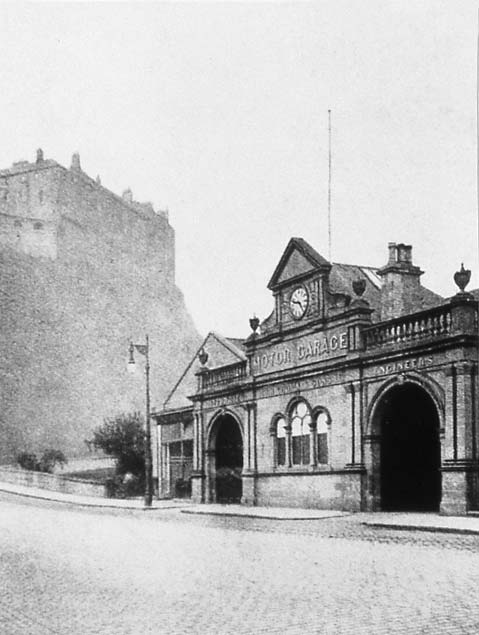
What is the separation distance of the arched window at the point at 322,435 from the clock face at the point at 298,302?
310cm

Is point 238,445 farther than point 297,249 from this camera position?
Yes

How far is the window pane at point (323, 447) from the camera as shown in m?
24.8

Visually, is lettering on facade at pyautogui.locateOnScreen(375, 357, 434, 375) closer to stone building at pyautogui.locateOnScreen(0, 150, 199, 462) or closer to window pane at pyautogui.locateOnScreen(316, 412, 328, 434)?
window pane at pyautogui.locateOnScreen(316, 412, 328, 434)

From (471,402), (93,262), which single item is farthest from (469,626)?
(93,262)

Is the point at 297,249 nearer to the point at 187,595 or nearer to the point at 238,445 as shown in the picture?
the point at 238,445

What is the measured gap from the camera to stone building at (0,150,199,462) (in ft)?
247

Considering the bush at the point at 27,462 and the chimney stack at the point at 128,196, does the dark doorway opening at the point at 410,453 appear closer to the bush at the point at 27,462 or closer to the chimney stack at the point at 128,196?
the bush at the point at 27,462

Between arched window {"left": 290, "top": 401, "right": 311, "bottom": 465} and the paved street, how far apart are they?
772cm

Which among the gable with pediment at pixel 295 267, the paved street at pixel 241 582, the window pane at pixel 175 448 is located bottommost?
the paved street at pixel 241 582

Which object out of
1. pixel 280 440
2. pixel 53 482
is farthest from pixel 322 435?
pixel 53 482

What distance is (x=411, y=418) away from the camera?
2341cm

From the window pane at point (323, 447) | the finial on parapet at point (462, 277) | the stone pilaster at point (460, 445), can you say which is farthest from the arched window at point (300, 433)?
the finial on parapet at point (462, 277)

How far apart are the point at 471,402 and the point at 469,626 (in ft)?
39.8

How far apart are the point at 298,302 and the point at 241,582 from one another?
16.7m
